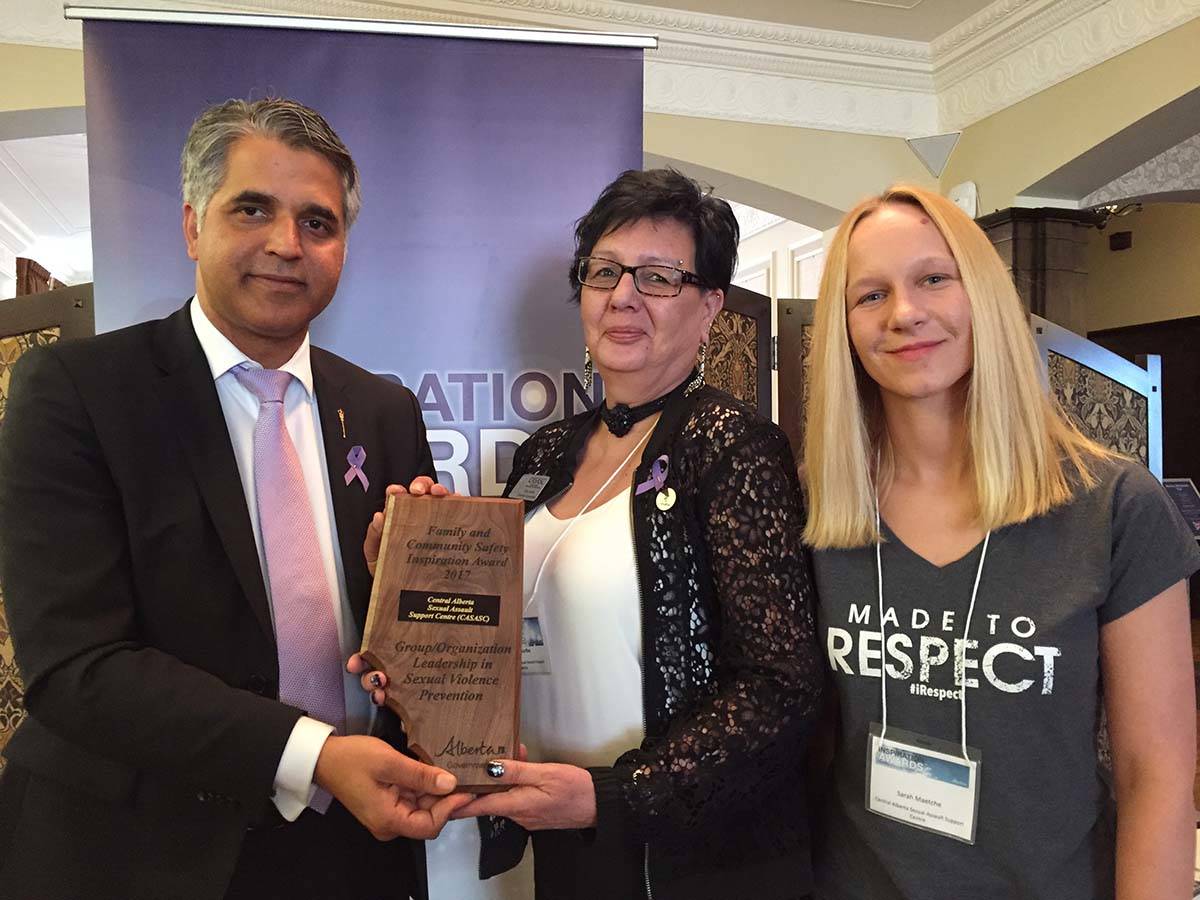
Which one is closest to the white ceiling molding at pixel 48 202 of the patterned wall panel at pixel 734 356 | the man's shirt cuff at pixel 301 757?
the patterned wall panel at pixel 734 356

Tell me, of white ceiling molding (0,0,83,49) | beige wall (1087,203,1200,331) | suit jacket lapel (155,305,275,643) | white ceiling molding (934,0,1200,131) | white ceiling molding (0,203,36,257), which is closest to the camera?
suit jacket lapel (155,305,275,643)

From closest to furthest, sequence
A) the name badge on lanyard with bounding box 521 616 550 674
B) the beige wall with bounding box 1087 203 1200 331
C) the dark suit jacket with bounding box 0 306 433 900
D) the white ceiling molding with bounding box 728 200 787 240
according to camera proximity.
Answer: the dark suit jacket with bounding box 0 306 433 900 < the name badge on lanyard with bounding box 521 616 550 674 < the white ceiling molding with bounding box 728 200 787 240 < the beige wall with bounding box 1087 203 1200 331

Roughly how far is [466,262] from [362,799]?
1494 millimetres

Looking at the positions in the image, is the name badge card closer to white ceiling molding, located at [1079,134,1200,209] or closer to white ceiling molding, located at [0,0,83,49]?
white ceiling molding, located at [0,0,83,49]

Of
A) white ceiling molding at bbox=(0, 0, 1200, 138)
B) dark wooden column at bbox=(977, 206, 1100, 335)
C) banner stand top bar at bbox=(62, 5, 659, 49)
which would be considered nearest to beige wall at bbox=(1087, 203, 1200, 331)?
dark wooden column at bbox=(977, 206, 1100, 335)

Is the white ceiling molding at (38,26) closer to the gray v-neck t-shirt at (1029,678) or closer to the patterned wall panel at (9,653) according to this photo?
Result: the patterned wall panel at (9,653)

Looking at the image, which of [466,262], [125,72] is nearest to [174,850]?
[466,262]

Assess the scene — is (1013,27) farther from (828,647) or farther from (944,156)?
(828,647)

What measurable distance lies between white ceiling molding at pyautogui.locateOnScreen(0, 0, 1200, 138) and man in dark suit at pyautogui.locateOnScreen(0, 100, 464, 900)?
3754 mm

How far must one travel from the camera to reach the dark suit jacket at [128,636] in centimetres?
124

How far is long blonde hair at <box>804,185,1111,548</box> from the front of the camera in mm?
1339

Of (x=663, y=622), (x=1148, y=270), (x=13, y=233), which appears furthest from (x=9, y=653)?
(x=1148, y=270)

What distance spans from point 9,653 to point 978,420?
270cm

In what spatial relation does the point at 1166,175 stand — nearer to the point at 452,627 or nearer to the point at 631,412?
the point at 631,412
